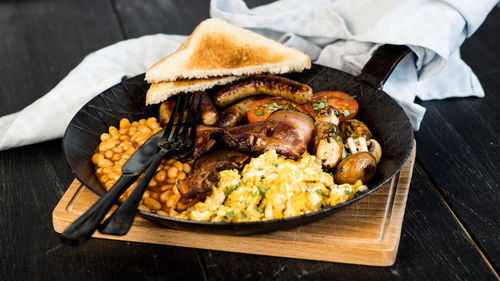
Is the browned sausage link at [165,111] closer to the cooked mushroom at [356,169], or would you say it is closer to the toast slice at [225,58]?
the toast slice at [225,58]

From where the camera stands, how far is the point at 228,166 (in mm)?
1984

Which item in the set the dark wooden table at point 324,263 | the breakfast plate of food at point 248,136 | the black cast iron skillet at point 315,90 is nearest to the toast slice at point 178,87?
the breakfast plate of food at point 248,136

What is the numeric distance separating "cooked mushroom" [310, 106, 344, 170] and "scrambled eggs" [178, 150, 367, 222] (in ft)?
0.37

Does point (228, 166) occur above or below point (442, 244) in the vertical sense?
above

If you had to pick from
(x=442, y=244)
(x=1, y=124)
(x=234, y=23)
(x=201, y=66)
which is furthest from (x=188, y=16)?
(x=442, y=244)

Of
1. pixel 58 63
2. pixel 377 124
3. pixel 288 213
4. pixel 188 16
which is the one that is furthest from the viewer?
pixel 188 16

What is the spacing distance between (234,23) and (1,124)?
5.52ft

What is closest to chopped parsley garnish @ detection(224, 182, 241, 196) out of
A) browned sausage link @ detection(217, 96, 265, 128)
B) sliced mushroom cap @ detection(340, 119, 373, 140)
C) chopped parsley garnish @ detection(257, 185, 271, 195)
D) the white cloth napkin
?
chopped parsley garnish @ detection(257, 185, 271, 195)

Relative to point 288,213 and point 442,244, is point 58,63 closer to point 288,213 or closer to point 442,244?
point 288,213

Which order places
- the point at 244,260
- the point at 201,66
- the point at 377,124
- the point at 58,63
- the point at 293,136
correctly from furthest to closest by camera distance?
1. the point at 58,63
2. the point at 201,66
3. the point at 377,124
4. the point at 293,136
5. the point at 244,260

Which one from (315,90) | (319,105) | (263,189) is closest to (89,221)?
(263,189)

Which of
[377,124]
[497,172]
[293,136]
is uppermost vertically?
[293,136]

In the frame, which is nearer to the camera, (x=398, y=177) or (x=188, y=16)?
(x=398, y=177)

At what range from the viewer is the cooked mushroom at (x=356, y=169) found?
76.9 inches
